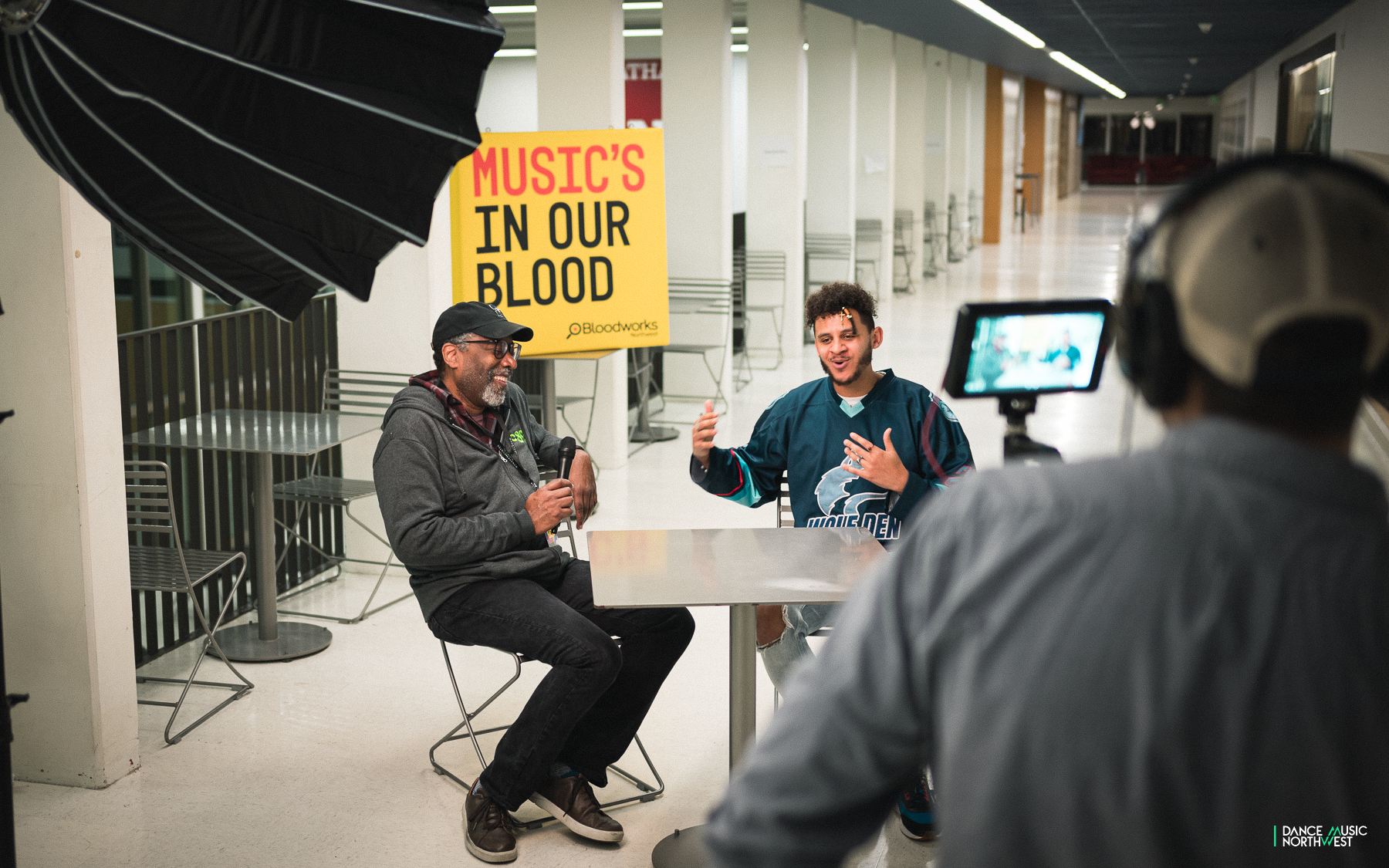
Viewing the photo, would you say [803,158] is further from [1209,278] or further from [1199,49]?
[1209,278]

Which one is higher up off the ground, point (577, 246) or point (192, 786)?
point (577, 246)

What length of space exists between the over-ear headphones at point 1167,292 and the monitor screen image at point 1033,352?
2.78 ft

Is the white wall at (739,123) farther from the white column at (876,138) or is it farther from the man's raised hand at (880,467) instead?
the man's raised hand at (880,467)

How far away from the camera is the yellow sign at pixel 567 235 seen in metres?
5.49

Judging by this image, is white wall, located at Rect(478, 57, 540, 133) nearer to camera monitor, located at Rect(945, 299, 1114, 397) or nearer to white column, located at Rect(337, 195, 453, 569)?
white column, located at Rect(337, 195, 453, 569)

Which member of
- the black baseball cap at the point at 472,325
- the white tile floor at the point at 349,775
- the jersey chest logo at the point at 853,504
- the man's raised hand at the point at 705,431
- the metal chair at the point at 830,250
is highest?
the metal chair at the point at 830,250

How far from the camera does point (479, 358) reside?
11.2ft

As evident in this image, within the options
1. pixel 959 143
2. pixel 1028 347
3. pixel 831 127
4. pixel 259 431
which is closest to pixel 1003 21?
pixel 831 127

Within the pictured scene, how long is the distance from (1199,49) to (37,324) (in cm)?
1549

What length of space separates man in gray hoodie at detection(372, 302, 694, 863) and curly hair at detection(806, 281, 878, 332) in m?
0.80

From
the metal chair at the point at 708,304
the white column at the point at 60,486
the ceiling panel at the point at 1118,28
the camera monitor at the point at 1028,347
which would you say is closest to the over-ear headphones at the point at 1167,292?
the camera monitor at the point at 1028,347

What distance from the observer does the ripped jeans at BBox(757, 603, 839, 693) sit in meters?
3.24

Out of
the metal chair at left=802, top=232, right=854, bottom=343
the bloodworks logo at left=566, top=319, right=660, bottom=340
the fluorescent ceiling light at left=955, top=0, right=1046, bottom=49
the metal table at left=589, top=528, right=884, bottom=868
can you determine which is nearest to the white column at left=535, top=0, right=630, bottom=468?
the bloodworks logo at left=566, top=319, right=660, bottom=340

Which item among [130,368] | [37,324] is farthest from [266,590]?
[37,324]
